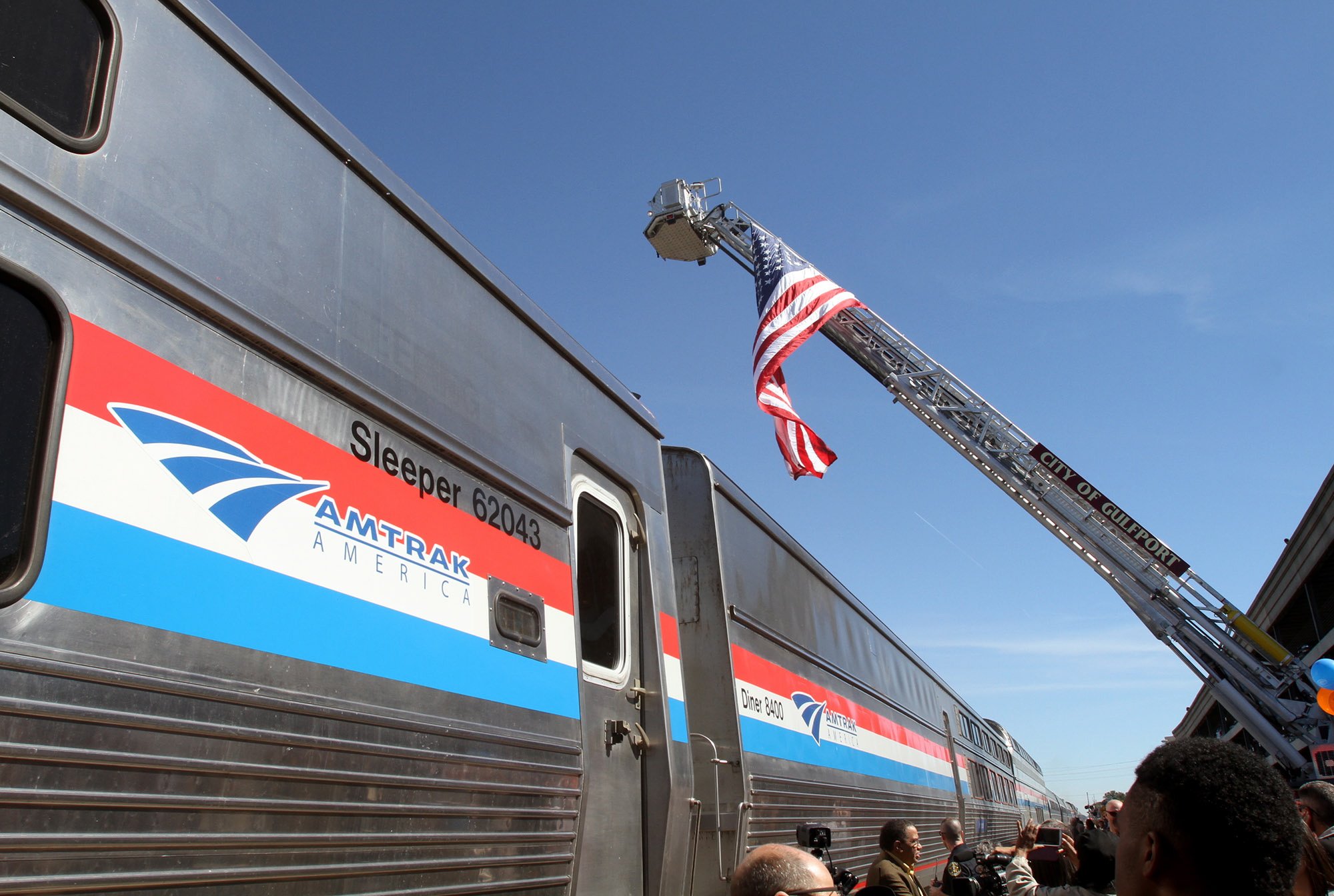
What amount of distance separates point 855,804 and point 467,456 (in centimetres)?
558

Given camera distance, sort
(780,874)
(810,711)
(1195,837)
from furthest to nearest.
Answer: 1. (810,711)
2. (780,874)
3. (1195,837)

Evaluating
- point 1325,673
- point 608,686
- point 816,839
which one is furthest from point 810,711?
point 1325,673

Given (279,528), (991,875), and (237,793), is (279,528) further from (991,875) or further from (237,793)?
(991,875)

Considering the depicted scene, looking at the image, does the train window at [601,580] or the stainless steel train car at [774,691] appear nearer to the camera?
the train window at [601,580]

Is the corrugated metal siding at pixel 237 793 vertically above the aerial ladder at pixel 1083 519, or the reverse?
the aerial ladder at pixel 1083 519

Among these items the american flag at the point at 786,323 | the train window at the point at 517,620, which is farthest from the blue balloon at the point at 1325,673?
the train window at the point at 517,620

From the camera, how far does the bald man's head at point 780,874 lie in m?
1.96

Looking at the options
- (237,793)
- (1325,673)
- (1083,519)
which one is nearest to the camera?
(237,793)

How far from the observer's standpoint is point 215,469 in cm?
238

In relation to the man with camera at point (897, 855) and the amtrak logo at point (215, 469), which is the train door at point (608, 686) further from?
the amtrak logo at point (215, 469)

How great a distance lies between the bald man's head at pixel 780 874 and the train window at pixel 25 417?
1.49m

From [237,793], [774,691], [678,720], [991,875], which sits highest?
[774,691]

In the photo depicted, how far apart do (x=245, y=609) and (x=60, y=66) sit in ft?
4.25

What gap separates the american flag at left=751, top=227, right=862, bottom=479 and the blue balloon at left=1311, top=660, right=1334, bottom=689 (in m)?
5.13
